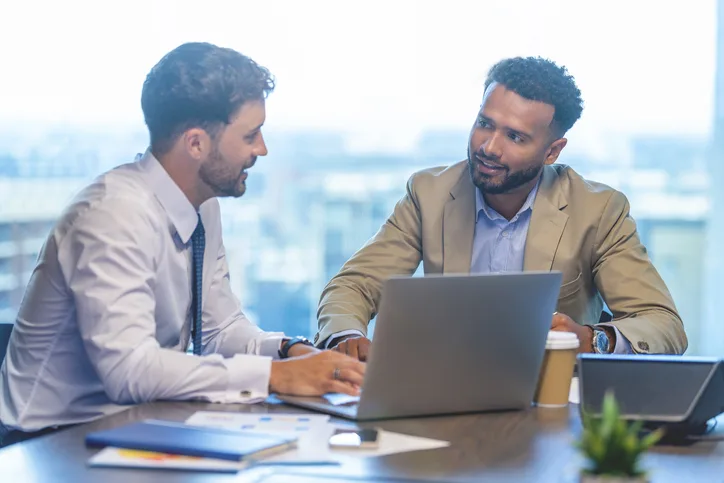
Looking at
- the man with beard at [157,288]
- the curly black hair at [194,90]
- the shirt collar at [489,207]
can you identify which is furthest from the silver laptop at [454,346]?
the shirt collar at [489,207]

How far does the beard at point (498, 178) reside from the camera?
8.88 ft

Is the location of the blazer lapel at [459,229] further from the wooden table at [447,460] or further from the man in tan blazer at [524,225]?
the wooden table at [447,460]

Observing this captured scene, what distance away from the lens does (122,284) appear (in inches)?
73.6

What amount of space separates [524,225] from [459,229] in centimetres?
18

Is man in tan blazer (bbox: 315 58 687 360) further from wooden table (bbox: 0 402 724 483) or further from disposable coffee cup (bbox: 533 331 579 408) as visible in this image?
wooden table (bbox: 0 402 724 483)

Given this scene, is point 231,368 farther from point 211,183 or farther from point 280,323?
point 280,323

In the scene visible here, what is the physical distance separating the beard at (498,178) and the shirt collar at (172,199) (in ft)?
2.89

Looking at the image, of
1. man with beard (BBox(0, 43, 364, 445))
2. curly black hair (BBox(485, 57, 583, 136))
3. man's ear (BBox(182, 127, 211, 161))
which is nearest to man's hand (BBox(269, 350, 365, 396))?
man with beard (BBox(0, 43, 364, 445))

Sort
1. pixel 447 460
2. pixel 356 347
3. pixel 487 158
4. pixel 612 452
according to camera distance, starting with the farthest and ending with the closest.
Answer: pixel 487 158 → pixel 356 347 → pixel 447 460 → pixel 612 452

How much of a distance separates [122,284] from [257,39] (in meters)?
2.57

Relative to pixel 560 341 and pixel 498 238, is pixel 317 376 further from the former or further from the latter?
pixel 498 238

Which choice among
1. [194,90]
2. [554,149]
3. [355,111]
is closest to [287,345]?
[194,90]

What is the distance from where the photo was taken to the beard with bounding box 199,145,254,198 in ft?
7.18

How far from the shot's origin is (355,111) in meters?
4.28
